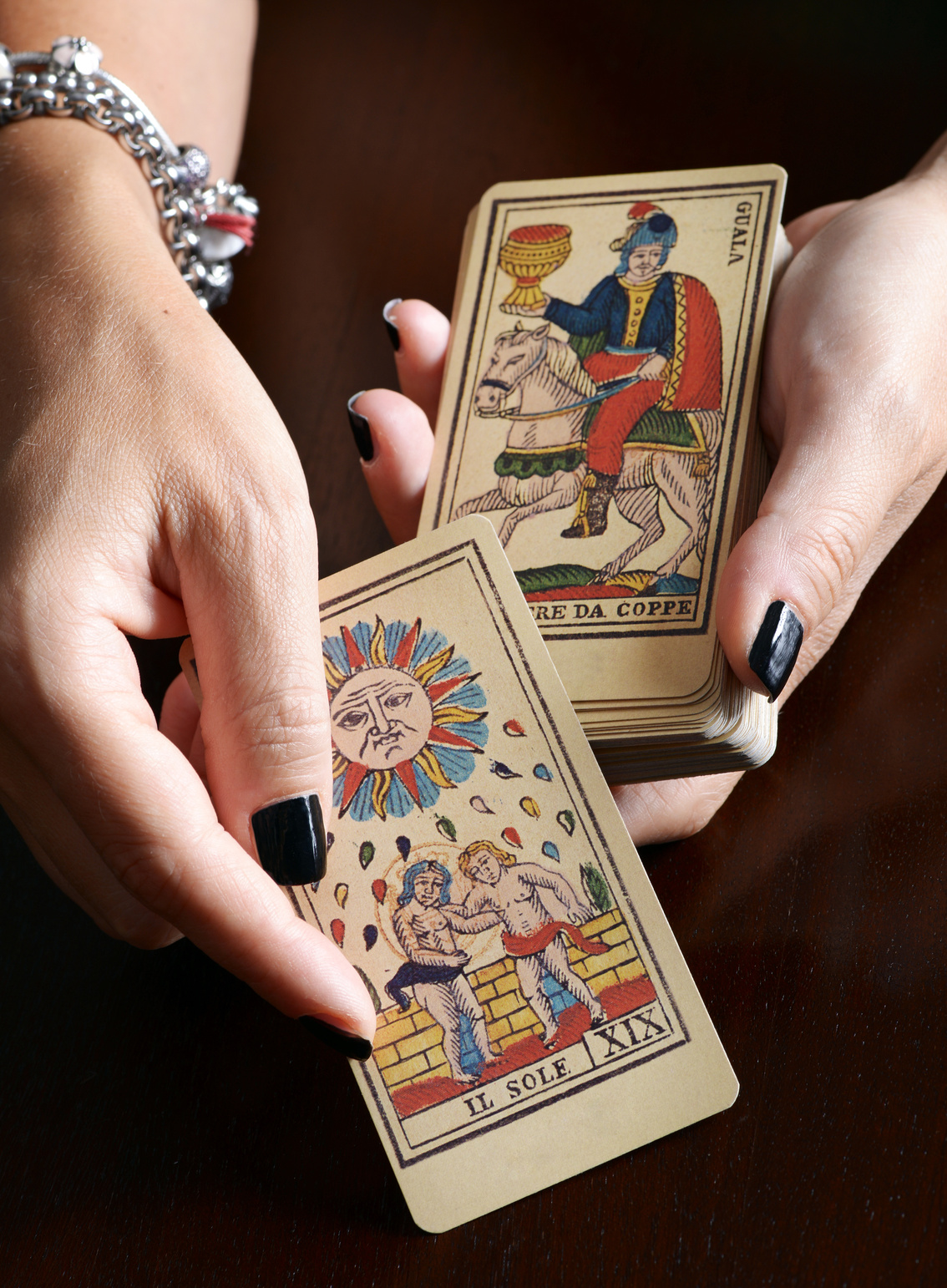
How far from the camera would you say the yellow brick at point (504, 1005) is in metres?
0.74

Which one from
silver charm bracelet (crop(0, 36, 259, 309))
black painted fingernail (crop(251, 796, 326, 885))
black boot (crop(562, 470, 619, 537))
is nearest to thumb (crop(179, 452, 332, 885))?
black painted fingernail (crop(251, 796, 326, 885))

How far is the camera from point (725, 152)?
137 cm

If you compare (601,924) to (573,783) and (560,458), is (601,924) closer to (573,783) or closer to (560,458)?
(573,783)

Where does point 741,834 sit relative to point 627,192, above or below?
below

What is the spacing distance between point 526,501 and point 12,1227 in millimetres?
727

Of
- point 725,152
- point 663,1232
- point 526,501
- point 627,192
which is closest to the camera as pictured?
point 663,1232

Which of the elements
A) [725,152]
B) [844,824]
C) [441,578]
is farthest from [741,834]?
[725,152]

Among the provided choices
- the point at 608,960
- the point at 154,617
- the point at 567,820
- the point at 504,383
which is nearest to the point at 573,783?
the point at 567,820

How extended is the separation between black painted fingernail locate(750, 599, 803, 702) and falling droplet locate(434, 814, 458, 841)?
27 cm

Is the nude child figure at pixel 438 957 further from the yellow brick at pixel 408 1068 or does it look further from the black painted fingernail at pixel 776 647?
the black painted fingernail at pixel 776 647

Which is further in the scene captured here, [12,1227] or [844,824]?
[844,824]

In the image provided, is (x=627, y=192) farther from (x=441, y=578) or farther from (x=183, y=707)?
(x=183, y=707)

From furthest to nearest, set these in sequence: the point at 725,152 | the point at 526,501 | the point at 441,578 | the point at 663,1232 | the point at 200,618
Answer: the point at 725,152
the point at 526,501
the point at 441,578
the point at 200,618
the point at 663,1232

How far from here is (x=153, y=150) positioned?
3.62 ft
